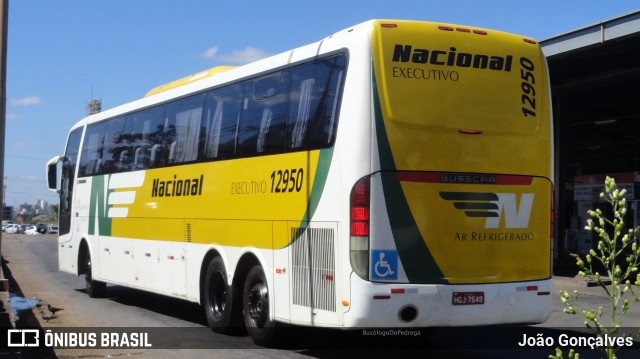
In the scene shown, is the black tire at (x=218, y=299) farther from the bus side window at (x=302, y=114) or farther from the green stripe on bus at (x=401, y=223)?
the green stripe on bus at (x=401, y=223)

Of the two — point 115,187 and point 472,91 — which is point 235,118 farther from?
point 115,187

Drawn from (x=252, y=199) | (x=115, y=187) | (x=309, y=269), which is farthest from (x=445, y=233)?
(x=115, y=187)

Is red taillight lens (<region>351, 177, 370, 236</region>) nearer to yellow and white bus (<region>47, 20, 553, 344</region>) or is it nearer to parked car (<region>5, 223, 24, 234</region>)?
yellow and white bus (<region>47, 20, 553, 344</region>)

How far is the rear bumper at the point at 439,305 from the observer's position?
8359mm

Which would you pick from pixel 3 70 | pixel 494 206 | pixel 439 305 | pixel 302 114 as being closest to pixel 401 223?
pixel 439 305

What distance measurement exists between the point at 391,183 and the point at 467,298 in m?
1.48

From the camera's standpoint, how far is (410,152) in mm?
8766

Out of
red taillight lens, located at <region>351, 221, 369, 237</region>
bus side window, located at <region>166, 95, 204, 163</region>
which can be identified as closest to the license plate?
red taillight lens, located at <region>351, 221, 369, 237</region>

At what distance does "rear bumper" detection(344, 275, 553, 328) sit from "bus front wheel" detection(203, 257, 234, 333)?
11.3ft

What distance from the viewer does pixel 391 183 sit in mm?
8633

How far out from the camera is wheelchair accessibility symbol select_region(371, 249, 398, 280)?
333 inches

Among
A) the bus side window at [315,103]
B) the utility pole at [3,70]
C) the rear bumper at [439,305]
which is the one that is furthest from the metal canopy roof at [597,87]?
the utility pole at [3,70]

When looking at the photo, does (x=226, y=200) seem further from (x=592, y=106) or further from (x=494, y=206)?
(x=592, y=106)

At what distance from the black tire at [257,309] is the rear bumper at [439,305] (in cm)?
209
